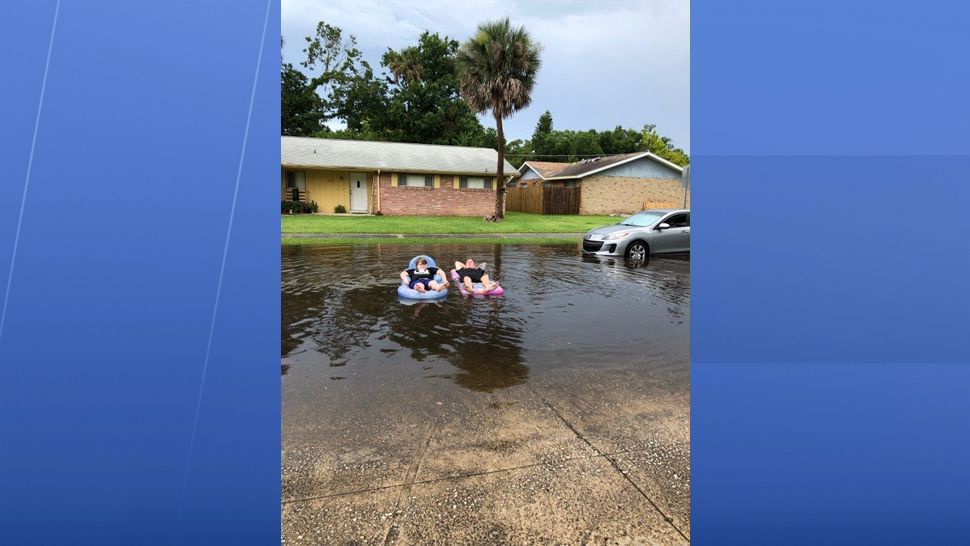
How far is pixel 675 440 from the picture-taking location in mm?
3824

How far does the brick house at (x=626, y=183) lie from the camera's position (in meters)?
36.3

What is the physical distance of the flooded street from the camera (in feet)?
9.37

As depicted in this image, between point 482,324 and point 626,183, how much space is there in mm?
32005

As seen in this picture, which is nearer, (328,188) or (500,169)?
(500,169)

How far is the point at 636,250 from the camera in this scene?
594 inches

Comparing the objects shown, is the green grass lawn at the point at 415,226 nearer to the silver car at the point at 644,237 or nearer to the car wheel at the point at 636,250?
the silver car at the point at 644,237

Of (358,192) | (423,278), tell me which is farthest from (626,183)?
(423,278)

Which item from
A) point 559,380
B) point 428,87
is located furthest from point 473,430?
point 428,87

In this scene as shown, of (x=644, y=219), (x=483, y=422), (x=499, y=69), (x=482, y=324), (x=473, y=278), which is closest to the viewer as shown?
(x=483, y=422)

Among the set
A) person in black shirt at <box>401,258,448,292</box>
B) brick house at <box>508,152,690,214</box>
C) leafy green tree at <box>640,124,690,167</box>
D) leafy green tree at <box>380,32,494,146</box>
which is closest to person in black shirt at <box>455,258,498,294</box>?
person in black shirt at <box>401,258,448,292</box>

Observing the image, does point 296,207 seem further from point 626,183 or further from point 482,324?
point 482,324

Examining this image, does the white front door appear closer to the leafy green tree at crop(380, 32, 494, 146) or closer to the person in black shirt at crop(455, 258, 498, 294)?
the leafy green tree at crop(380, 32, 494, 146)

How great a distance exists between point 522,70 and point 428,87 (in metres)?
24.8
